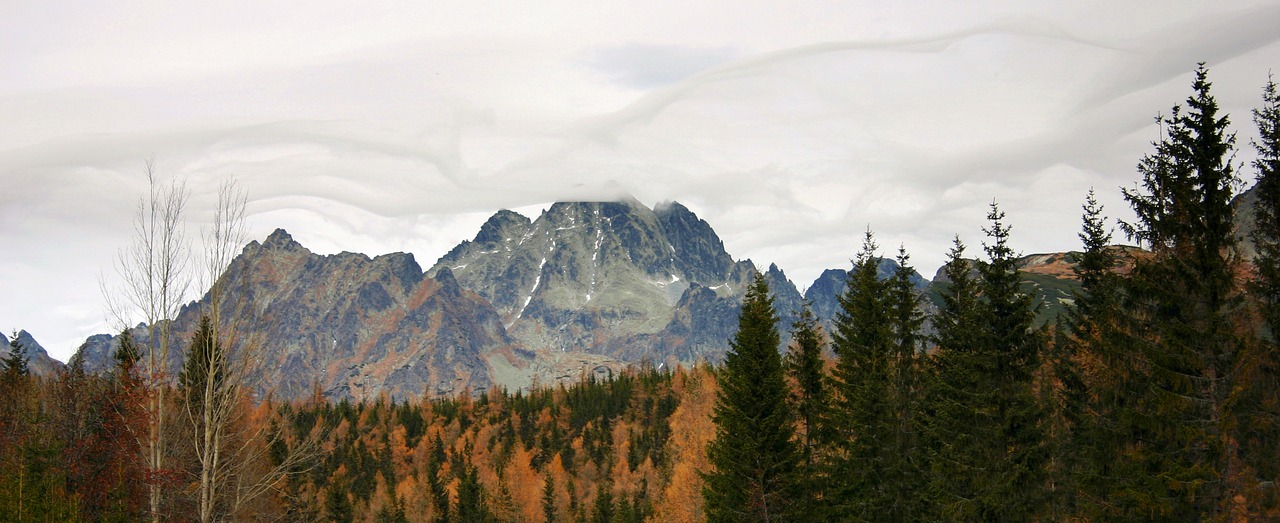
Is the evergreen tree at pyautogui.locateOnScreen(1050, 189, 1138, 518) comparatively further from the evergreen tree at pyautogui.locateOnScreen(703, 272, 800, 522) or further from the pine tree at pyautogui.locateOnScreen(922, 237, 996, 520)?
the evergreen tree at pyautogui.locateOnScreen(703, 272, 800, 522)

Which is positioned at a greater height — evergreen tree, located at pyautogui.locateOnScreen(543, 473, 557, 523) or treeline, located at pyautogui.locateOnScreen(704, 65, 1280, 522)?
treeline, located at pyautogui.locateOnScreen(704, 65, 1280, 522)

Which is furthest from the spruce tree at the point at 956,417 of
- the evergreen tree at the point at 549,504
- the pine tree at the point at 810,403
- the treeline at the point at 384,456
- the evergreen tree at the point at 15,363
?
the evergreen tree at the point at 549,504

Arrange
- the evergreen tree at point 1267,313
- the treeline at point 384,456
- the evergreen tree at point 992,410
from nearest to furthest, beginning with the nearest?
the evergreen tree at point 1267,313, the evergreen tree at point 992,410, the treeline at point 384,456

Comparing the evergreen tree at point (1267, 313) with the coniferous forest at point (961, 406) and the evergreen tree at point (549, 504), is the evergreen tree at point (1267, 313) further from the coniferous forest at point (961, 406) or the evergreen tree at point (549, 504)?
the evergreen tree at point (549, 504)

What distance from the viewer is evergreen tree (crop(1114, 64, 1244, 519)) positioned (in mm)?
20156

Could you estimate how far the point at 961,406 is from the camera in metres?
25.2

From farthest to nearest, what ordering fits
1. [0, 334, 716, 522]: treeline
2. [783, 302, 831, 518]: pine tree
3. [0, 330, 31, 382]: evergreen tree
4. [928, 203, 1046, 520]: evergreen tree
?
[0, 330, 31, 382]: evergreen tree → [783, 302, 831, 518]: pine tree → [0, 334, 716, 522]: treeline → [928, 203, 1046, 520]: evergreen tree

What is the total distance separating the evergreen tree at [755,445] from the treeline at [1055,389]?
0.07 metres

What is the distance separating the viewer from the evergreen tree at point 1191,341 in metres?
20.2

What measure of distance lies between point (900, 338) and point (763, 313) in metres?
6.00

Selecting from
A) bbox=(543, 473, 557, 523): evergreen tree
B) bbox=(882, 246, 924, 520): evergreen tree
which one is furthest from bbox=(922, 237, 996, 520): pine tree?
bbox=(543, 473, 557, 523): evergreen tree

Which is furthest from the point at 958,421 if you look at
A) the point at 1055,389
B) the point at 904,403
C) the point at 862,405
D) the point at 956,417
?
the point at 1055,389

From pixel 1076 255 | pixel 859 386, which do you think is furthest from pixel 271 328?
pixel 1076 255

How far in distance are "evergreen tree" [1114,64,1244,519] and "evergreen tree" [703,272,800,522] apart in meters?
11.5
